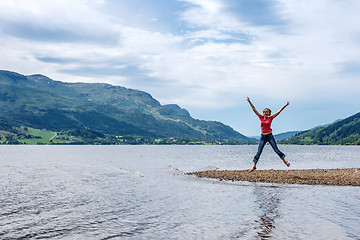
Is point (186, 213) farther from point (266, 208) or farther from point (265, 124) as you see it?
point (265, 124)

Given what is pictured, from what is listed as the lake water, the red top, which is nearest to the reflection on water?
the lake water

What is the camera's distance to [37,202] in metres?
31.4

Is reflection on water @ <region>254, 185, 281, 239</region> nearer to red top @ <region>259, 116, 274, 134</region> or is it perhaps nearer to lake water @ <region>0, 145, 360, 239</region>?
lake water @ <region>0, 145, 360, 239</region>

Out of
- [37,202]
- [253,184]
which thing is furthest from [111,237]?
[253,184]

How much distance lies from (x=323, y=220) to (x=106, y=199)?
19.4 meters

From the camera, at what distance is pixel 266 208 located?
2673 centimetres

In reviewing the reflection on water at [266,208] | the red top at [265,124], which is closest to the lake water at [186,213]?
the reflection on water at [266,208]

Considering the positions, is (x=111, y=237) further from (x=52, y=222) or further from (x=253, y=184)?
(x=253, y=184)

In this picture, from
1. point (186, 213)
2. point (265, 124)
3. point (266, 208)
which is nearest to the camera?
point (186, 213)

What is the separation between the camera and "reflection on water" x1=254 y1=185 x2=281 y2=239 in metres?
20.2

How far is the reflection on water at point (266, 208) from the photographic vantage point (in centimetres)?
2016

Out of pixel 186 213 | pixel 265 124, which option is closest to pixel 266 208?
pixel 186 213

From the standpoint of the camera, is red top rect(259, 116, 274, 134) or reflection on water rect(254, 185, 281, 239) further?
red top rect(259, 116, 274, 134)

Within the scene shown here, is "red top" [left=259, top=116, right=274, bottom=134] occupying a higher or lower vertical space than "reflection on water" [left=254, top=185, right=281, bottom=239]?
higher
